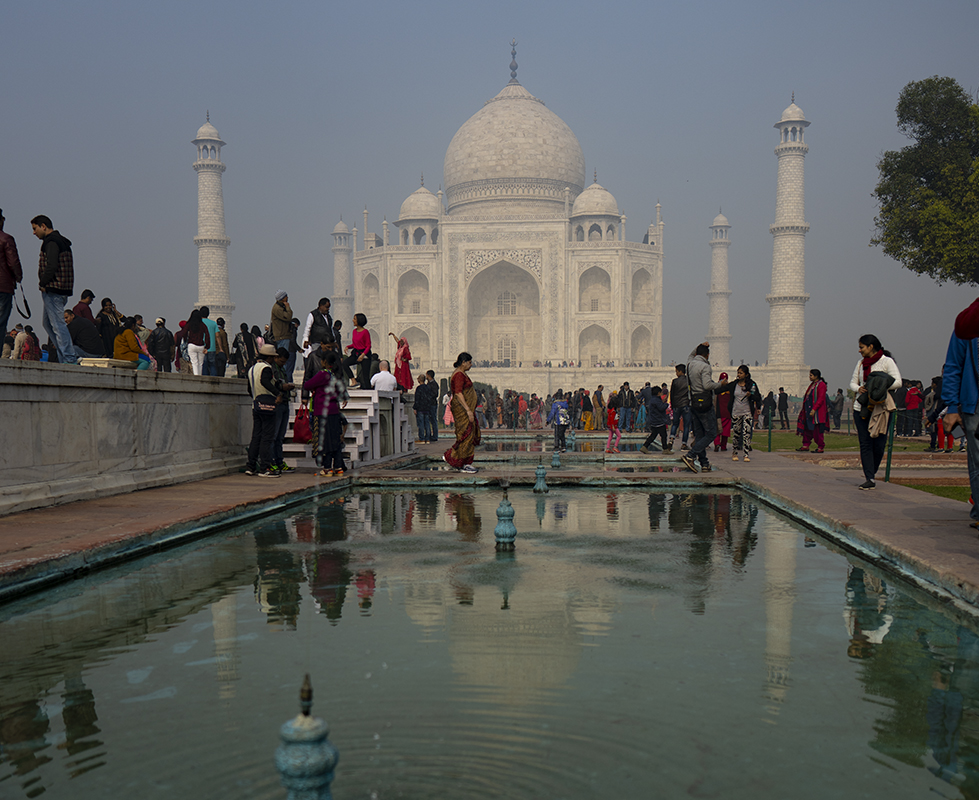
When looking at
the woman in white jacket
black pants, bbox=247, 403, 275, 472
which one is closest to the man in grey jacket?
the woman in white jacket

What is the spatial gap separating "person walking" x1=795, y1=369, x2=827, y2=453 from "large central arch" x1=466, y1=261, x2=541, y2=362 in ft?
113

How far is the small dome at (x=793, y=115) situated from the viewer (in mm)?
38781

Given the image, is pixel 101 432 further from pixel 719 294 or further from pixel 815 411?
pixel 719 294

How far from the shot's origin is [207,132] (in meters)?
42.2

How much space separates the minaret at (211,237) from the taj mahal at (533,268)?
0.24ft

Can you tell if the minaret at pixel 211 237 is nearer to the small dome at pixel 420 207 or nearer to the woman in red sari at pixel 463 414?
the small dome at pixel 420 207

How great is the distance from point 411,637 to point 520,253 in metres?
42.0

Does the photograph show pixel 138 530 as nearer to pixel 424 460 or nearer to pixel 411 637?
pixel 411 637

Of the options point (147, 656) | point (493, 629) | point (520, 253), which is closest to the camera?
point (147, 656)

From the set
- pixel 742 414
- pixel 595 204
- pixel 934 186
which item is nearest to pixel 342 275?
pixel 595 204

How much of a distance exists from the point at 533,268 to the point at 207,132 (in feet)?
57.5

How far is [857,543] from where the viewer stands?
15.3 feet

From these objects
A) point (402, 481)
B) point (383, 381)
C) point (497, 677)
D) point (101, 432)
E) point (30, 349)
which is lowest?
point (497, 677)

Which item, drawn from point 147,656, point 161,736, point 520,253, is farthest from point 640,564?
point 520,253
